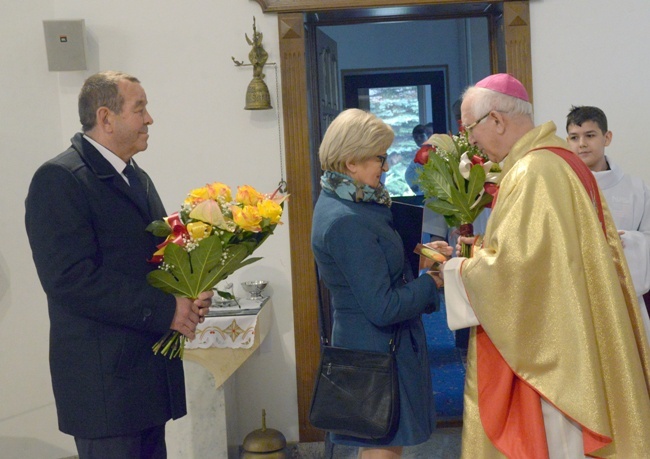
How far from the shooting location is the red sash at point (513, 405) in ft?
7.98

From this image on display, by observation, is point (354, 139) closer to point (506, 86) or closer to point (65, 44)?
point (506, 86)

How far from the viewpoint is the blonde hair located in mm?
2816

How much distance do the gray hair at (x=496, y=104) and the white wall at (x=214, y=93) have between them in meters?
2.08

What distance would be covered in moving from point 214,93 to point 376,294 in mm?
2333

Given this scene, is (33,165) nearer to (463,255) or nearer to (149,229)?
(149,229)

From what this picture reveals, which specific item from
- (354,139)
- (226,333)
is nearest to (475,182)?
(354,139)

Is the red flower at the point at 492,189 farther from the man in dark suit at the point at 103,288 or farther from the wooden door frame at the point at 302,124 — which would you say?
the wooden door frame at the point at 302,124

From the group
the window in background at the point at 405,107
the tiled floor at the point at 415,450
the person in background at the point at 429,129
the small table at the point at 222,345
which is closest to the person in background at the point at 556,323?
the small table at the point at 222,345

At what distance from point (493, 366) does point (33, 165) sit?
3.01 metres

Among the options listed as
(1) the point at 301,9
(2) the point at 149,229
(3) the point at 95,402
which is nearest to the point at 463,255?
(2) the point at 149,229

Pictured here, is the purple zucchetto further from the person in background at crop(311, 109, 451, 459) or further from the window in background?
the window in background

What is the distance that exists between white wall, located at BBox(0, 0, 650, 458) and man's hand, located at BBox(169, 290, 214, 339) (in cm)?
209

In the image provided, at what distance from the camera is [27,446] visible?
4512 millimetres

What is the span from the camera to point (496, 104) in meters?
2.66
